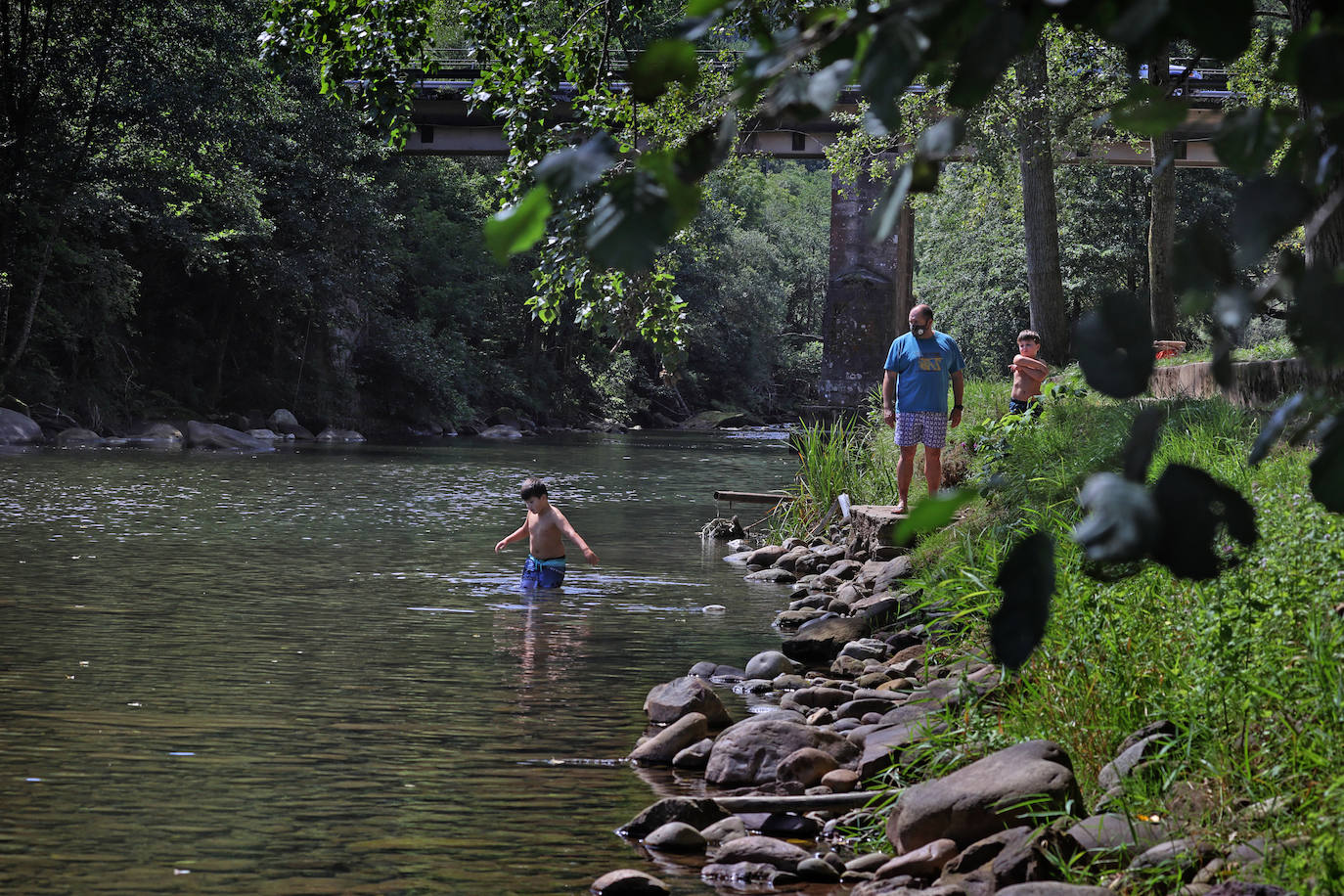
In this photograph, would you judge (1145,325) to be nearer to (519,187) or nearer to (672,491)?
(519,187)

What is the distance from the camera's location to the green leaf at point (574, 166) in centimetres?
141

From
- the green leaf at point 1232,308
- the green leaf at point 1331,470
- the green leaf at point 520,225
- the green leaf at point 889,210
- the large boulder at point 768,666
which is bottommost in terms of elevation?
the large boulder at point 768,666

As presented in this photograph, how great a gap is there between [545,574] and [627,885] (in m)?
8.19

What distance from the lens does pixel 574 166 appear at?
1.41 meters

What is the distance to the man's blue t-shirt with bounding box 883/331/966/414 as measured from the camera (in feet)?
39.5

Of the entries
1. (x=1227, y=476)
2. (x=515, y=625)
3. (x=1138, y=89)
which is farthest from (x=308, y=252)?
(x=1138, y=89)

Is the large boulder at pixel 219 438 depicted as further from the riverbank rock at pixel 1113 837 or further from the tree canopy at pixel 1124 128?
the tree canopy at pixel 1124 128

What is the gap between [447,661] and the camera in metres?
9.16

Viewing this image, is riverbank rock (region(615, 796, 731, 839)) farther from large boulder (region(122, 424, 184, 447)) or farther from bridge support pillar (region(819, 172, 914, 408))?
large boulder (region(122, 424, 184, 447))

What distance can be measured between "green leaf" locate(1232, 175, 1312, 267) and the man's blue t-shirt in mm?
10755

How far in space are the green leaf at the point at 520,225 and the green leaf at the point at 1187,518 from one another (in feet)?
2.20

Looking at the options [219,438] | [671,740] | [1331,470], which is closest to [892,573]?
[671,740]

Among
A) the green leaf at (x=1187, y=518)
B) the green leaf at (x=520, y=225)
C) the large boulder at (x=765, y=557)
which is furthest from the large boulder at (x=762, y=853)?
the large boulder at (x=765, y=557)

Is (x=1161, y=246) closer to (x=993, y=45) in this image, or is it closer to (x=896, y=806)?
(x=896, y=806)
